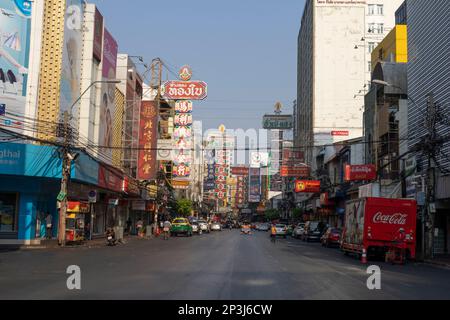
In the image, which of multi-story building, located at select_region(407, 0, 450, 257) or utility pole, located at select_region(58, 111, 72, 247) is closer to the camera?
multi-story building, located at select_region(407, 0, 450, 257)

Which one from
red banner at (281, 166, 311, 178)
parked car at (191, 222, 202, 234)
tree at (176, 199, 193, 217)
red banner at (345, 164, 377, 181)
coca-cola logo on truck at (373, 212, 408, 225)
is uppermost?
red banner at (281, 166, 311, 178)

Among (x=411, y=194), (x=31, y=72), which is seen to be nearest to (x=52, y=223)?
(x=31, y=72)

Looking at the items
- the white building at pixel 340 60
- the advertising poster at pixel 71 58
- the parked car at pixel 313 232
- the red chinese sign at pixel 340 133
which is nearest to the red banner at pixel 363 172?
the parked car at pixel 313 232

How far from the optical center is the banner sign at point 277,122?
83.2 metres

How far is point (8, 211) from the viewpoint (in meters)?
37.5

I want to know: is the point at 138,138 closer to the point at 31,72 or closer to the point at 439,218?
the point at 31,72

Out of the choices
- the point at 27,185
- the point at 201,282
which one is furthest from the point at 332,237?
the point at 201,282

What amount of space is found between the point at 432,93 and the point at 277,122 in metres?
51.3

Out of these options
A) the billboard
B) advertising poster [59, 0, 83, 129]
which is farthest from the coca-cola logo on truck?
the billboard

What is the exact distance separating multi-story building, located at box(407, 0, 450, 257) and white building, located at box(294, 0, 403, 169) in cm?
5111

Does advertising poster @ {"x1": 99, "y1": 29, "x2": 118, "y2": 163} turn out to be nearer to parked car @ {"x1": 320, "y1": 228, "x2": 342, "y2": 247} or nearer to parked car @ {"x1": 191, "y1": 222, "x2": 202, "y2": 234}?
parked car @ {"x1": 320, "y1": 228, "x2": 342, "y2": 247}

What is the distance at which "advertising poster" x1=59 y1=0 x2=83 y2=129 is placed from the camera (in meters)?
40.3
